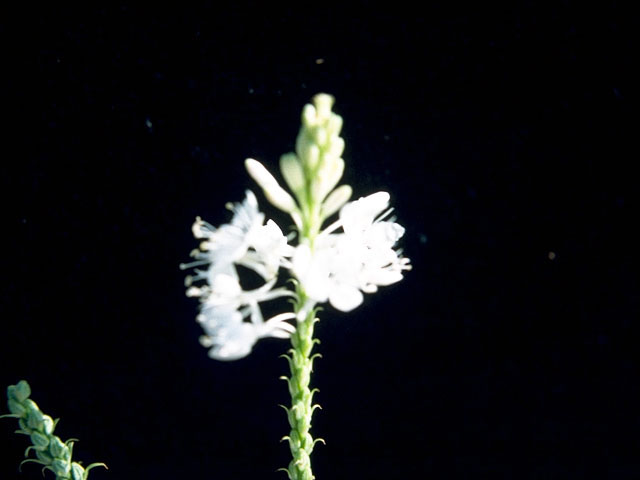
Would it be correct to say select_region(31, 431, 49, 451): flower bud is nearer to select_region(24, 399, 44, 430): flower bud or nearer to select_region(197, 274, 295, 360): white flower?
select_region(24, 399, 44, 430): flower bud

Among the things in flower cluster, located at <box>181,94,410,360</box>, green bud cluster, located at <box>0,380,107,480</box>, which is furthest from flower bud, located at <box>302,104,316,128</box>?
green bud cluster, located at <box>0,380,107,480</box>

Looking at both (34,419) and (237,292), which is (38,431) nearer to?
(34,419)

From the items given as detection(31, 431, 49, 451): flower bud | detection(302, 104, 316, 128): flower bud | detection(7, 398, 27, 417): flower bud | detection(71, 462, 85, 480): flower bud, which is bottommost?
detection(71, 462, 85, 480): flower bud

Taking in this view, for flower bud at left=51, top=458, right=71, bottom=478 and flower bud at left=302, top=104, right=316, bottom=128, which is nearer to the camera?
flower bud at left=302, top=104, right=316, bottom=128

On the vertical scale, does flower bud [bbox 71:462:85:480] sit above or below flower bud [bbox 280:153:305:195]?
below

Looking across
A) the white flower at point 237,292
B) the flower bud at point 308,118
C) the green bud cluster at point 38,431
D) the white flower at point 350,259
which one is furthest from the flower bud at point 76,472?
the flower bud at point 308,118

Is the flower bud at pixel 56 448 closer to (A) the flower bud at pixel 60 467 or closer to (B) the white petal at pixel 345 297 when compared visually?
(A) the flower bud at pixel 60 467

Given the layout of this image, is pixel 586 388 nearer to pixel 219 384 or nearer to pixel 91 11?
pixel 219 384

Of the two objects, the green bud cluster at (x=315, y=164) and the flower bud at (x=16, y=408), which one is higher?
the green bud cluster at (x=315, y=164)

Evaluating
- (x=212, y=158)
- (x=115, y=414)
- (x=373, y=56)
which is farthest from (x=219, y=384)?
(x=373, y=56)
